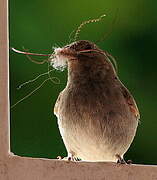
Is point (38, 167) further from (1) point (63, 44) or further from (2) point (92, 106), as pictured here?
(1) point (63, 44)

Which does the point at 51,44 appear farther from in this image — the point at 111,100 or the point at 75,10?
the point at 111,100

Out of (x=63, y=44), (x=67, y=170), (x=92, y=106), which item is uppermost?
(x=63, y=44)

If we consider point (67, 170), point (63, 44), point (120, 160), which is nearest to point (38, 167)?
point (67, 170)

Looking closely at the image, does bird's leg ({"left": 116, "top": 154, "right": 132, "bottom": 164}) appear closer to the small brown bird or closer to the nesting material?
the small brown bird

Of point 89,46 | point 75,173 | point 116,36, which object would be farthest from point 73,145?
point 116,36

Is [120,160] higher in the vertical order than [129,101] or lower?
lower

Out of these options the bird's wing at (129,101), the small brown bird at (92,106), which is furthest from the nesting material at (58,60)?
the bird's wing at (129,101)

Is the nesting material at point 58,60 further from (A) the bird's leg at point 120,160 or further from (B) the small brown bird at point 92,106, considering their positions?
(A) the bird's leg at point 120,160
